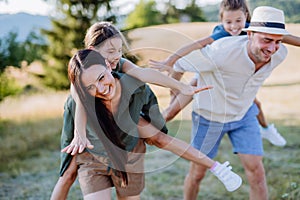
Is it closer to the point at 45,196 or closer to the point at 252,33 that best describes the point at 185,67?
the point at 252,33

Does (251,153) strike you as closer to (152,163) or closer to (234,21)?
(234,21)

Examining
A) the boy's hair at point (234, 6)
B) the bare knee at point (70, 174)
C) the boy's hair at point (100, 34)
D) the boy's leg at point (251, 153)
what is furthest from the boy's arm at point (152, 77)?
the boy's hair at point (234, 6)

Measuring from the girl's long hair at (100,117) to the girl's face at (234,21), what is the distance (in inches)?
47.4

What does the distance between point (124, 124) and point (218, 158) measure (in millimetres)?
3179

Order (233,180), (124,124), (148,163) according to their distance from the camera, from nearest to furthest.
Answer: (124,124), (233,180), (148,163)

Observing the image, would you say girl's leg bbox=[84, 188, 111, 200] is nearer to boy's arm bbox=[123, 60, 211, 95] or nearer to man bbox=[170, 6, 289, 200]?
boy's arm bbox=[123, 60, 211, 95]

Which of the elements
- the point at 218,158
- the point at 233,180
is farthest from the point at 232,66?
the point at 218,158

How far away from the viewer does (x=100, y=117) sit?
9.12 ft

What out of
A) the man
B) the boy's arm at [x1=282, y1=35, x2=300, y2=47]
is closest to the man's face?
the man

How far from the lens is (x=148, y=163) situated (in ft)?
17.5

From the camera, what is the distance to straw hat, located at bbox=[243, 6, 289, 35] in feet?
10.2

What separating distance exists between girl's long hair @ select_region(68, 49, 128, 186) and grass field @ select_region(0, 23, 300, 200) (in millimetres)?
389

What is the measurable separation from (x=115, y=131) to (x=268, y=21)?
3.82 feet

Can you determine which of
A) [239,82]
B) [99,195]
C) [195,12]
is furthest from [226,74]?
[195,12]
